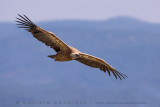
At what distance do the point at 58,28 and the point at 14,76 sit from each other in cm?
4159

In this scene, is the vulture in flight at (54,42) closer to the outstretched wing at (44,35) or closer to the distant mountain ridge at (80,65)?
the outstretched wing at (44,35)

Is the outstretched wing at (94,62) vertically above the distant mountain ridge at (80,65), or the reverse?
the distant mountain ridge at (80,65)

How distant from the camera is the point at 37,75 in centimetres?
14450

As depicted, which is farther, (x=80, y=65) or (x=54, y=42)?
(x=80, y=65)

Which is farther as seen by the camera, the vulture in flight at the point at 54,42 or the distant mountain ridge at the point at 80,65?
the distant mountain ridge at the point at 80,65

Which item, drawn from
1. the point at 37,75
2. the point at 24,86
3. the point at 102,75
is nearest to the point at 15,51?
the point at 37,75

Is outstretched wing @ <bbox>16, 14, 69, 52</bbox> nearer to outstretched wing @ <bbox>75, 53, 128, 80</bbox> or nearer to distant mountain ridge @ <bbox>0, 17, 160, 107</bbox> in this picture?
outstretched wing @ <bbox>75, 53, 128, 80</bbox>

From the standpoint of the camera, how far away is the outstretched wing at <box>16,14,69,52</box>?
12188 millimetres

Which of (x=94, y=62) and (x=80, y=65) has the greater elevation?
(x=80, y=65)

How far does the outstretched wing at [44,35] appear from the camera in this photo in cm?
1219

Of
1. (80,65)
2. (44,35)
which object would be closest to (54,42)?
(44,35)

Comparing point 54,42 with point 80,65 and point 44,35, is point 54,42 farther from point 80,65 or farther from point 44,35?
point 80,65

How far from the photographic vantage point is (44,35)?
12.5 meters

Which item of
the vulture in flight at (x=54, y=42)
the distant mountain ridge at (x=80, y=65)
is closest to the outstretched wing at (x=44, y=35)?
the vulture in flight at (x=54, y=42)
